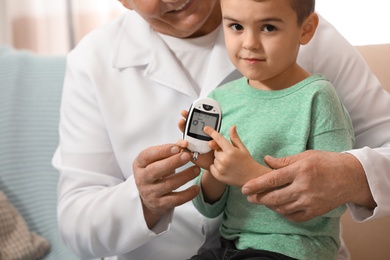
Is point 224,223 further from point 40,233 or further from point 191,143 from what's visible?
point 40,233

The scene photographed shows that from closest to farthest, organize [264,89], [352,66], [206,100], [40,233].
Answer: [206,100], [264,89], [352,66], [40,233]

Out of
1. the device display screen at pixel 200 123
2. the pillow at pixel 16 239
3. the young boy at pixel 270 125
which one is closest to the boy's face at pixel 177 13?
the young boy at pixel 270 125

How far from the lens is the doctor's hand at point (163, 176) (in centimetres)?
113

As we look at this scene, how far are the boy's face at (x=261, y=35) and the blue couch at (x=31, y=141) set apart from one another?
2.55 ft

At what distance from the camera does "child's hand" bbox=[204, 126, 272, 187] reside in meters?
1.07

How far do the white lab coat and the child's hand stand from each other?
321 mm

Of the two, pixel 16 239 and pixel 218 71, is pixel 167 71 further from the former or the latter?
pixel 16 239

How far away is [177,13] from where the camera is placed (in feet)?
4.52

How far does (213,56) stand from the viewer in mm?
1426

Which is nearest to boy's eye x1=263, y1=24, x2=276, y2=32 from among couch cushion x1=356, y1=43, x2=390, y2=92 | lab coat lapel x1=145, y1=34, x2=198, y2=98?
lab coat lapel x1=145, y1=34, x2=198, y2=98

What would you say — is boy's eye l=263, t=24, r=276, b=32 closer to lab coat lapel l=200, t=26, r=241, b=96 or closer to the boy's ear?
the boy's ear

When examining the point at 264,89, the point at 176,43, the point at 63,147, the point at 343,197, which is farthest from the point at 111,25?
the point at 343,197

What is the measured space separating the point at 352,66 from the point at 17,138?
90 cm

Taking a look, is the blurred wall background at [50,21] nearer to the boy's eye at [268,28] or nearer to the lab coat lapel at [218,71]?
the lab coat lapel at [218,71]
